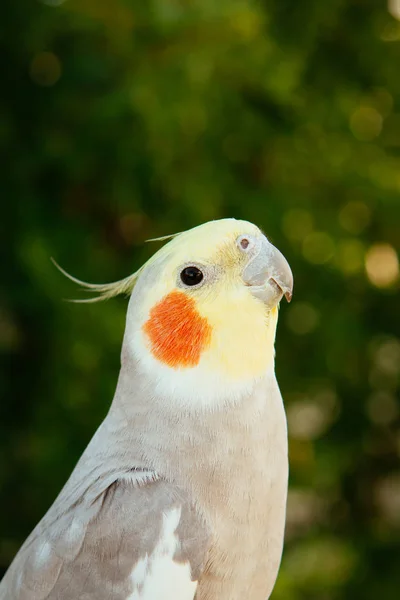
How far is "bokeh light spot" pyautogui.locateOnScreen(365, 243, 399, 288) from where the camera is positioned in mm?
2027

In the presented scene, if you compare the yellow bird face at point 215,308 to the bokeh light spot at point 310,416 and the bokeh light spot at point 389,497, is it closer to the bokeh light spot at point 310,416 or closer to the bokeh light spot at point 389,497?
the bokeh light spot at point 310,416

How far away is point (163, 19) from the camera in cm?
173

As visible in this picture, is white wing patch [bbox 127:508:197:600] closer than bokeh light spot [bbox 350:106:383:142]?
Yes

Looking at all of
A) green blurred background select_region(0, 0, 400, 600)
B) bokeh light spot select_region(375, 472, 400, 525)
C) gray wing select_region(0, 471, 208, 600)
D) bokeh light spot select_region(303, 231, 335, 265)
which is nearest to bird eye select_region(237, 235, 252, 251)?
gray wing select_region(0, 471, 208, 600)

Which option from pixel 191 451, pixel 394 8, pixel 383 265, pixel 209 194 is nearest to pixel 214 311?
pixel 191 451

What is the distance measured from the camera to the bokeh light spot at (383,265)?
2027 millimetres

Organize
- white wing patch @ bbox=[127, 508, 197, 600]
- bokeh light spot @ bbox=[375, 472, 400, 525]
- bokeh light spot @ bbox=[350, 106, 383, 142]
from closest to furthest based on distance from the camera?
white wing patch @ bbox=[127, 508, 197, 600], bokeh light spot @ bbox=[350, 106, 383, 142], bokeh light spot @ bbox=[375, 472, 400, 525]

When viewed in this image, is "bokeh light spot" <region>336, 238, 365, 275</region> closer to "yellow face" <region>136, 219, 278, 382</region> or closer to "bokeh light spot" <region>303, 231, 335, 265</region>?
"bokeh light spot" <region>303, 231, 335, 265</region>

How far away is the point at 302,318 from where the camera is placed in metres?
1.96

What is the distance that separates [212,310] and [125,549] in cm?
28

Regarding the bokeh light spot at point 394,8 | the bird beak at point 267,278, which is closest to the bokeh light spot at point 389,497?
the bokeh light spot at point 394,8

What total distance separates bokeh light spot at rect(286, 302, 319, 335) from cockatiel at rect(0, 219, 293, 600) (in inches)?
39.9

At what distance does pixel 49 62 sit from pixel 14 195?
0.36m

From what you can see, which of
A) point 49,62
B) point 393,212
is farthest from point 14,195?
point 393,212
